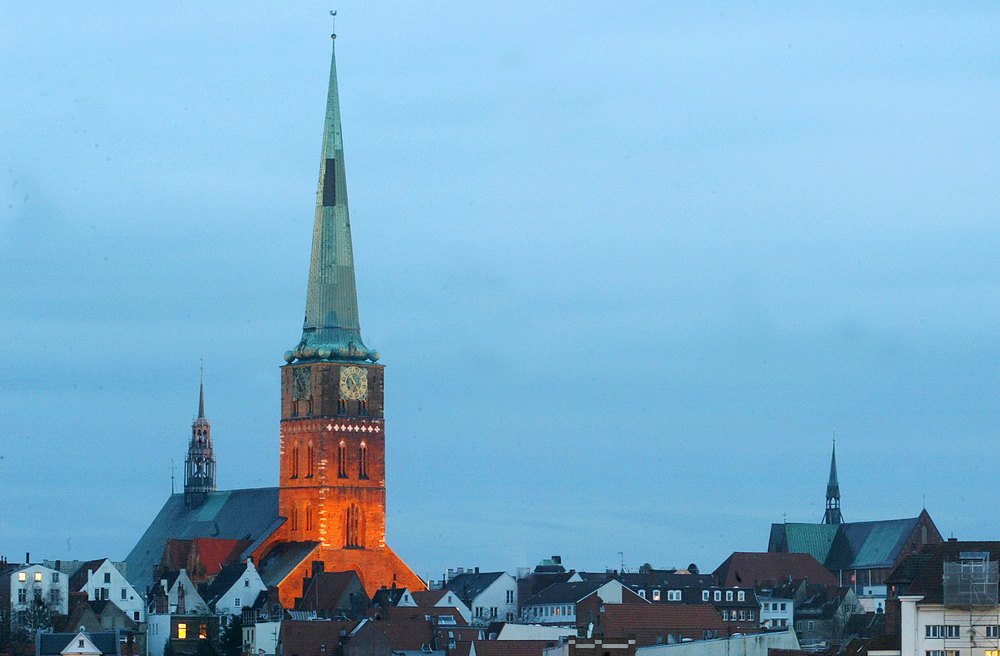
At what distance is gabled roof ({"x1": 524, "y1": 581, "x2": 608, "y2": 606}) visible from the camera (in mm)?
193375

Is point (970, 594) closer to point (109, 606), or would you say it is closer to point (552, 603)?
point (552, 603)

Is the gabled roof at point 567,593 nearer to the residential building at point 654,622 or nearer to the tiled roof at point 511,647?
the residential building at point 654,622

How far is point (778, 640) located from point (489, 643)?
1613 centimetres

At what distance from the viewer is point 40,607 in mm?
188000

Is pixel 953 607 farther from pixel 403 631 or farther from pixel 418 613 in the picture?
pixel 418 613

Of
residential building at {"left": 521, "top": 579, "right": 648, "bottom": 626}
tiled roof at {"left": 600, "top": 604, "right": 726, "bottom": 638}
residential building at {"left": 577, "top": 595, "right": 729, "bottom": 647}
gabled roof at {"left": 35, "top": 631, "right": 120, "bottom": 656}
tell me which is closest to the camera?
residential building at {"left": 577, "top": 595, "right": 729, "bottom": 647}

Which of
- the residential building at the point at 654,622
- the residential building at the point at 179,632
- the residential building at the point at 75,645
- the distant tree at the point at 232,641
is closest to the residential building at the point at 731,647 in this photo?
the residential building at the point at 654,622

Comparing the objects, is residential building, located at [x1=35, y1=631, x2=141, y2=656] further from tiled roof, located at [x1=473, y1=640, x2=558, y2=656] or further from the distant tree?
tiled roof, located at [x1=473, y1=640, x2=558, y2=656]

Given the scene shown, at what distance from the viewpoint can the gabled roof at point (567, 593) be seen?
634 ft

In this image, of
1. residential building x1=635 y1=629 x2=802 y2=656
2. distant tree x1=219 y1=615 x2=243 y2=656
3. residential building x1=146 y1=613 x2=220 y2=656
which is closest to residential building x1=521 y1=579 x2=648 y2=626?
distant tree x1=219 y1=615 x2=243 y2=656

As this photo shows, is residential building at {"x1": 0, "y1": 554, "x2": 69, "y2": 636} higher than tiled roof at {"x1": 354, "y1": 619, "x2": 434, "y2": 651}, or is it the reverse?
residential building at {"x1": 0, "y1": 554, "x2": 69, "y2": 636}

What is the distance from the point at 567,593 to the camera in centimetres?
19600

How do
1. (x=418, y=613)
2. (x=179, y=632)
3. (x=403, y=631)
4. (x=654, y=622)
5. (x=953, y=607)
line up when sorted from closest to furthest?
1. (x=953, y=607)
2. (x=654, y=622)
3. (x=403, y=631)
4. (x=418, y=613)
5. (x=179, y=632)

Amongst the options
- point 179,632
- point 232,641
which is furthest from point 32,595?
point 232,641
